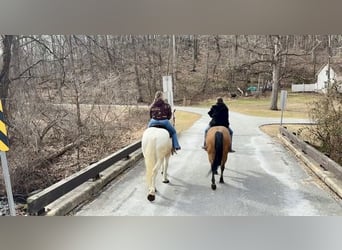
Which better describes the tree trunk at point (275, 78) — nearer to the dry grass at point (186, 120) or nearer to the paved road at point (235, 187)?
the paved road at point (235, 187)

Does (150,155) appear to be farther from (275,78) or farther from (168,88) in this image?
(275,78)

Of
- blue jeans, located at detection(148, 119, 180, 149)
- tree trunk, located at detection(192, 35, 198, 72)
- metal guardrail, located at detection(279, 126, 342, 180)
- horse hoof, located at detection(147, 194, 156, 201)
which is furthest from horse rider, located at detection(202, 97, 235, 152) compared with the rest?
horse hoof, located at detection(147, 194, 156, 201)

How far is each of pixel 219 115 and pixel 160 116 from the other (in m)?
0.53

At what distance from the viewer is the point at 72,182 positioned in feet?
8.63

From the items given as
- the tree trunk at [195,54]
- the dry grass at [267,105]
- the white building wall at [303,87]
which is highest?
the tree trunk at [195,54]

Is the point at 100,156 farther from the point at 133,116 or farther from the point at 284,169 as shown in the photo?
the point at 284,169

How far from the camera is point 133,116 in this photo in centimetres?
268

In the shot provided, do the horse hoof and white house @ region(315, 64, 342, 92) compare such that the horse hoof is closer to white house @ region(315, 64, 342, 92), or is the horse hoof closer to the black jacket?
the black jacket

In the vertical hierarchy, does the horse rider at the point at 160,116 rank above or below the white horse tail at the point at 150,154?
above

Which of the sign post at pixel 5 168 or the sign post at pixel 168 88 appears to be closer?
the sign post at pixel 5 168

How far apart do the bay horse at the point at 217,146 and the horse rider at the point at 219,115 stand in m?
0.03

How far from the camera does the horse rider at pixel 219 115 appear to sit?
8.63 ft

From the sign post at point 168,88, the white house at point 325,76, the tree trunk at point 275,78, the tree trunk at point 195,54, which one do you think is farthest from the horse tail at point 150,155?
the white house at point 325,76

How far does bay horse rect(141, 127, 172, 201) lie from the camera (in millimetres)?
2641
